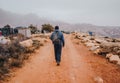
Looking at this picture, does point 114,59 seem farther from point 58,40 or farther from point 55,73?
point 55,73

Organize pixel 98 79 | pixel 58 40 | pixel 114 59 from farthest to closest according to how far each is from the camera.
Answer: pixel 114 59, pixel 58 40, pixel 98 79

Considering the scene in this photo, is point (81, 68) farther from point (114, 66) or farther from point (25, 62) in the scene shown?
point (25, 62)

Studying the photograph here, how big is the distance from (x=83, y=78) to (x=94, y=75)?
0.87 meters

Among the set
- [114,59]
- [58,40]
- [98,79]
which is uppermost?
[58,40]

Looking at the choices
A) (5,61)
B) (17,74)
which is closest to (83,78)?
(17,74)

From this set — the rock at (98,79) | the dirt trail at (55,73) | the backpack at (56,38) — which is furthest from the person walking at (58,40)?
the rock at (98,79)

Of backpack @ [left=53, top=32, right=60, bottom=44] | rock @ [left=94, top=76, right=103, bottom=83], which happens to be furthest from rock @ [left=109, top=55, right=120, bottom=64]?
rock @ [left=94, top=76, right=103, bottom=83]

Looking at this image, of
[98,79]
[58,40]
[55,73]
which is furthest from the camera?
[58,40]

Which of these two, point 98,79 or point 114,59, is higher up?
point 114,59

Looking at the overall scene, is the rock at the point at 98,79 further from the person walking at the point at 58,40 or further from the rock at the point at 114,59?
the rock at the point at 114,59

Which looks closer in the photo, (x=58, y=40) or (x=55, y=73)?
(x=55, y=73)

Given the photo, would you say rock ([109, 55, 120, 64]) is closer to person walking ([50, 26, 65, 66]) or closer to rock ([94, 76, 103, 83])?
person walking ([50, 26, 65, 66])

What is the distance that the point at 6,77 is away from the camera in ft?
39.9

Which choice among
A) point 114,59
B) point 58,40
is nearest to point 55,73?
point 58,40
